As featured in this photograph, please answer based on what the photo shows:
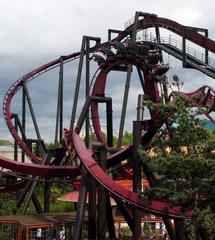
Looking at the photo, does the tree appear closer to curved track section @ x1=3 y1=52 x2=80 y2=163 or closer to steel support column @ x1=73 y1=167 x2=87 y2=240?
steel support column @ x1=73 y1=167 x2=87 y2=240

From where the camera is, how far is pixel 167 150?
39.0 ft

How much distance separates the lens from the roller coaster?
43.4 ft

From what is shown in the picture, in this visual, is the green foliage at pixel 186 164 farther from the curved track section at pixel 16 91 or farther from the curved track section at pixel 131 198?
the curved track section at pixel 16 91

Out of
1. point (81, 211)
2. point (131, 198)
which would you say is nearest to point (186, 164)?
point (131, 198)

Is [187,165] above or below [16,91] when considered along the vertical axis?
below

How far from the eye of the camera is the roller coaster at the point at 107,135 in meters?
13.2

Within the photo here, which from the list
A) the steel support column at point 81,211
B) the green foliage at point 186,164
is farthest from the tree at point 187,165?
the steel support column at point 81,211

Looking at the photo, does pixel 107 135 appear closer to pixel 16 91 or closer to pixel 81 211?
pixel 81 211

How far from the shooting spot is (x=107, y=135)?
17.8 meters

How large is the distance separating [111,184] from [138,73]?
913 cm

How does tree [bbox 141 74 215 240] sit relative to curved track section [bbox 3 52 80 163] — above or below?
below

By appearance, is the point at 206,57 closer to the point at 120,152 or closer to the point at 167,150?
the point at 120,152

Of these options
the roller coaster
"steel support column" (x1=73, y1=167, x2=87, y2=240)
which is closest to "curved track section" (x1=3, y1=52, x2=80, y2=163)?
the roller coaster

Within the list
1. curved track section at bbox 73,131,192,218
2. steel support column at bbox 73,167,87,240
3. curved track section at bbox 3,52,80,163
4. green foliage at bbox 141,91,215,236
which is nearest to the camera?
green foliage at bbox 141,91,215,236
